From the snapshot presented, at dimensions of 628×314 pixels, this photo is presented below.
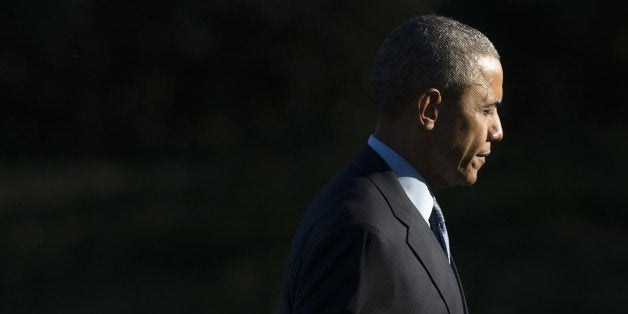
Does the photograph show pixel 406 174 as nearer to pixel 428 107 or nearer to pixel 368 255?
pixel 428 107

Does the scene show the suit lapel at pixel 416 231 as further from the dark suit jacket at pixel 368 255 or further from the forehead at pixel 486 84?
the forehead at pixel 486 84

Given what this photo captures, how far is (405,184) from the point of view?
211 cm

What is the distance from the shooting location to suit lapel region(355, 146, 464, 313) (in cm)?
199

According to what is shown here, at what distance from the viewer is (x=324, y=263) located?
1881 millimetres

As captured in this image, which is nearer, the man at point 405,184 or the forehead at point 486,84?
the man at point 405,184

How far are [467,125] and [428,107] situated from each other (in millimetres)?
103

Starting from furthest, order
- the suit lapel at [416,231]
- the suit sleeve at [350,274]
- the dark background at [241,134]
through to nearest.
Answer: the dark background at [241,134], the suit lapel at [416,231], the suit sleeve at [350,274]

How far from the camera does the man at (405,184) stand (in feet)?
6.17

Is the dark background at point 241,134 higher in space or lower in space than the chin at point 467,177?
lower

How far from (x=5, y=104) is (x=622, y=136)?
5.08m

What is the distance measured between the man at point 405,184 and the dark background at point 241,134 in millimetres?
5603

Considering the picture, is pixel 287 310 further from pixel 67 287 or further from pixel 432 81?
pixel 67 287

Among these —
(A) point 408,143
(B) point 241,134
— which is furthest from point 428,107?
(B) point 241,134

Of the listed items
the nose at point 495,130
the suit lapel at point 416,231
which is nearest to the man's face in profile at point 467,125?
the nose at point 495,130
